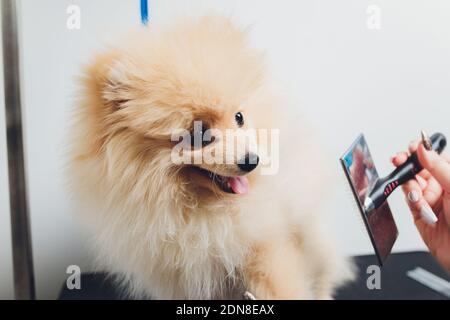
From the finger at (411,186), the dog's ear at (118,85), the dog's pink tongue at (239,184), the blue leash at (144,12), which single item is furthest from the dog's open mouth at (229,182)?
the finger at (411,186)

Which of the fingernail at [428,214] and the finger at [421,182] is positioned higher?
the finger at [421,182]

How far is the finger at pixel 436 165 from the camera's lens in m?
0.80

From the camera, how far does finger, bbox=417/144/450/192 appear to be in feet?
2.61

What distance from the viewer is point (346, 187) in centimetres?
78

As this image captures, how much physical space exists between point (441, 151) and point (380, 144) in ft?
0.51

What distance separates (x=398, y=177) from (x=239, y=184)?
0.37m

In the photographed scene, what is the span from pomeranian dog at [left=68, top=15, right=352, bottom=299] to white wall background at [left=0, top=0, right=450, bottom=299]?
0.07 meters

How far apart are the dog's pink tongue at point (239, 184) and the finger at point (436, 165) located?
1.33 ft

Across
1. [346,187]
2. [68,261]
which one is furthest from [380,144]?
[68,261]

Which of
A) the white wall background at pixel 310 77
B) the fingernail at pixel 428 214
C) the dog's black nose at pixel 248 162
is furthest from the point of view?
the fingernail at pixel 428 214

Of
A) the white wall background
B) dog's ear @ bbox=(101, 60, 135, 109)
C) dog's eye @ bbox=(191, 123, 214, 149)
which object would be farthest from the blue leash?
dog's eye @ bbox=(191, 123, 214, 149)

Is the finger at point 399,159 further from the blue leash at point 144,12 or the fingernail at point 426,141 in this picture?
the blue leash at point 144,12

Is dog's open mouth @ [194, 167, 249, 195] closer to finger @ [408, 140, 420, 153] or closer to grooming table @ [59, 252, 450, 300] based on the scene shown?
grooming table @ [59, 252, 450, 300]

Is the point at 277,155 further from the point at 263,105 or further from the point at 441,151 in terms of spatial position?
the point at 441,151
